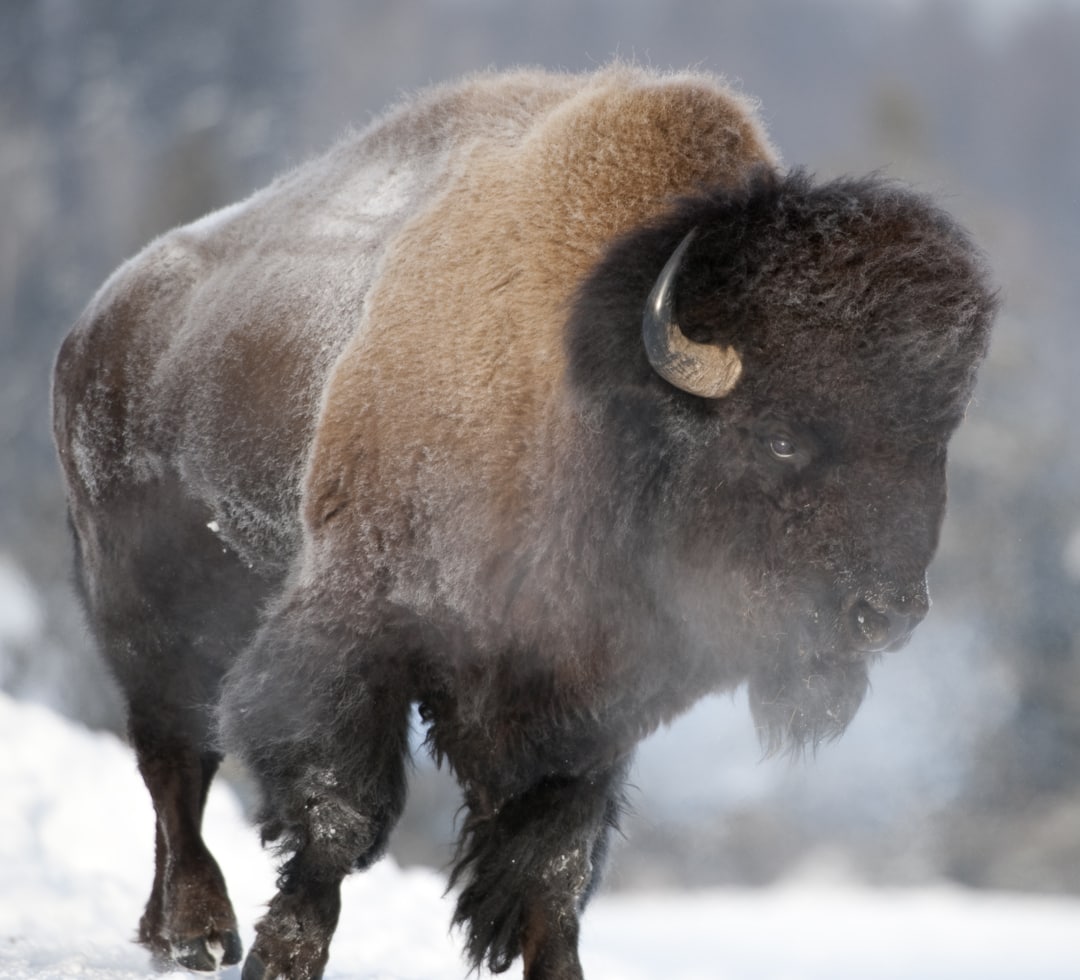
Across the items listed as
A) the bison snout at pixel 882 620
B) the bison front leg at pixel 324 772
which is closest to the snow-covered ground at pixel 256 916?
the bison front leg at pixel 324 772

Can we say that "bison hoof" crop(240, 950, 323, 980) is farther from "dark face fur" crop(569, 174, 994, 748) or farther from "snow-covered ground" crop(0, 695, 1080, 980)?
"dark face fur" crop(569, 174, 994, 748)

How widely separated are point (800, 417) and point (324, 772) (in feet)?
4.51

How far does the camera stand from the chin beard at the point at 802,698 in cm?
335

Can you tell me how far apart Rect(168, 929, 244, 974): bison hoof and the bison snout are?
2315 mm

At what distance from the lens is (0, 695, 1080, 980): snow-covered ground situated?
16.2 ft

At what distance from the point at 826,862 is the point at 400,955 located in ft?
27.7

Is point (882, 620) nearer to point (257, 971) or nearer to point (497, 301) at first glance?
point (497, 301)

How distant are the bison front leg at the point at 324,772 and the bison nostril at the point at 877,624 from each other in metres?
1.08

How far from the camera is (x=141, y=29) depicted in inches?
1096

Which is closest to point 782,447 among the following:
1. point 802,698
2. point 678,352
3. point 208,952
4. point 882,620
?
point 678,352

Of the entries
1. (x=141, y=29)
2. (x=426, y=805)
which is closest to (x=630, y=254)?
(x=426, y=805)

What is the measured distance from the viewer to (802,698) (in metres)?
3.39

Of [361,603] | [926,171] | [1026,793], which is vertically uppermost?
[926,171]

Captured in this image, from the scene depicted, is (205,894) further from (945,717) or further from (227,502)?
(945,717)
